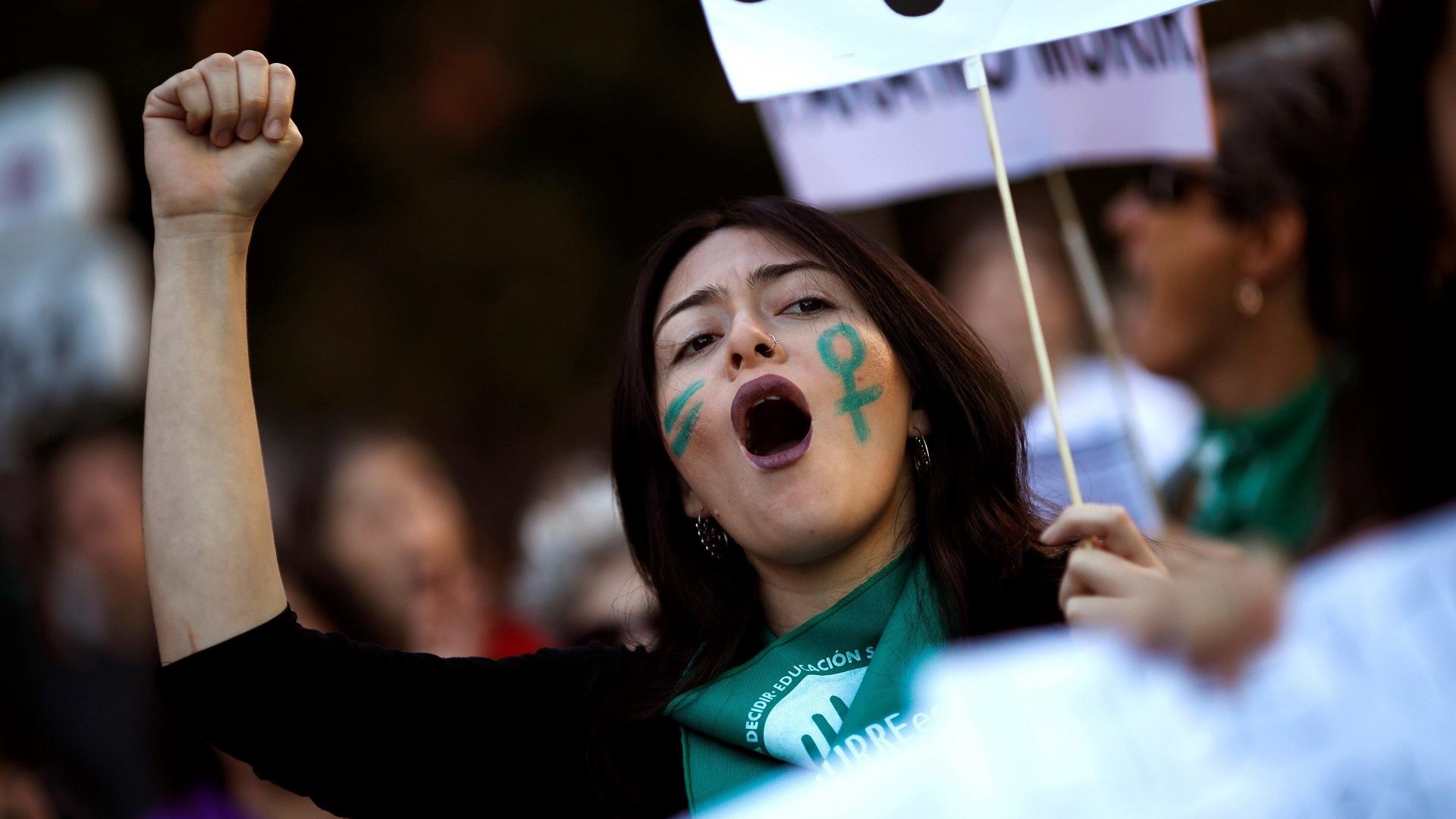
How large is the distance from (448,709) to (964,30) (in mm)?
1101

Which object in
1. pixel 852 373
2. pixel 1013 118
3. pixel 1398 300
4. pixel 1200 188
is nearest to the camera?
pixel 1398 300

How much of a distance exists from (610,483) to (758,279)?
1.75m

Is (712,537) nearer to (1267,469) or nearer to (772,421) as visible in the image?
(772,421)

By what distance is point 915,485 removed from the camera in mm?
2270

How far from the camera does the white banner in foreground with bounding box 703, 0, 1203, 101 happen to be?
2.03 meters

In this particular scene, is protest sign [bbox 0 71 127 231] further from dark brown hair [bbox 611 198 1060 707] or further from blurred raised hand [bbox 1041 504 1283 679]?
blurred raised hand [bbox 1041 504 1283 679]

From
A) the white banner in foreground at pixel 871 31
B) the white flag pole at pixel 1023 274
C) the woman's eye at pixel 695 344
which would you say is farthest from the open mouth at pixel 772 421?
the white banner in foreground at pixel 871 31

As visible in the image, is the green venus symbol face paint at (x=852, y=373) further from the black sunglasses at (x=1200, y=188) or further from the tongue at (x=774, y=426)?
the black sunglasses at (x=1200, y=188)

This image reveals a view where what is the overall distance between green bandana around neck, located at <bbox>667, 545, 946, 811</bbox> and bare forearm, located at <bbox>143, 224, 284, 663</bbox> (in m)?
0.56

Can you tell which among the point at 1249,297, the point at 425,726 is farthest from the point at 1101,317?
the point at 425,726

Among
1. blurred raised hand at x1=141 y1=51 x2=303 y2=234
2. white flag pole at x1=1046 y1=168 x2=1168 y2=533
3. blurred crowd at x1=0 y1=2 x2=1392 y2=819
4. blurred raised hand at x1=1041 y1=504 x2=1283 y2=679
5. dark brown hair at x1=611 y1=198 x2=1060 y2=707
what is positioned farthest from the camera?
blurred crowd at x1=0 y1=2 x2=1392 y2=819

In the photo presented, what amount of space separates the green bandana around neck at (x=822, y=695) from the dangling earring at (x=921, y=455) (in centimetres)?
16

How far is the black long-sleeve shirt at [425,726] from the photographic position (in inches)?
74.6

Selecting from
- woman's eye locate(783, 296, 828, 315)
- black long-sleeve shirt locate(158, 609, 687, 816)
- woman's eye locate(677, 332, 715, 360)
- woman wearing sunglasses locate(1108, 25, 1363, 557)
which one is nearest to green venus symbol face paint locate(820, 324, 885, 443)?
woman's eye locate(783, 296, 828, 315)
